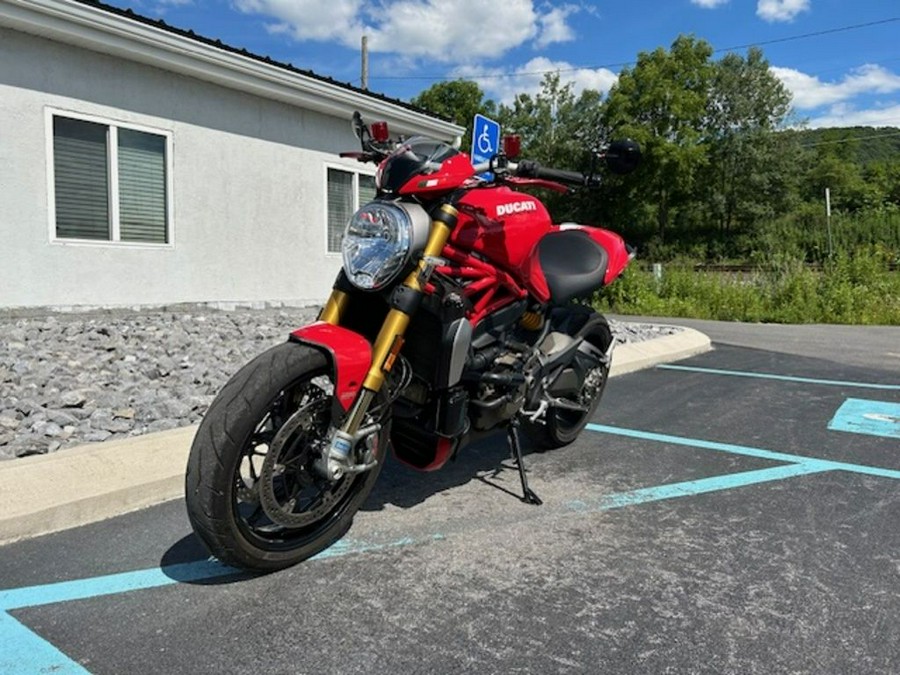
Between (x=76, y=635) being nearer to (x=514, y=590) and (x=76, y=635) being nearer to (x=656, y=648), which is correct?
(x=514, y=590)

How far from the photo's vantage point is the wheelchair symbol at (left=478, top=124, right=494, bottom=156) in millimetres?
7436

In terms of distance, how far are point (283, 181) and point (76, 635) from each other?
8.58m

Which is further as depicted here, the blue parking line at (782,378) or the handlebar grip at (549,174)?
the blue parking line at (782,378)

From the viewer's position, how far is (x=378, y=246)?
265cm

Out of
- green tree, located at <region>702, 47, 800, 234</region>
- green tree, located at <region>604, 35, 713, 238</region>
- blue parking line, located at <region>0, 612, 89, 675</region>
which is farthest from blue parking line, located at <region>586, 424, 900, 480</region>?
green tree, located at <region>702, 47, 800, 234</region>

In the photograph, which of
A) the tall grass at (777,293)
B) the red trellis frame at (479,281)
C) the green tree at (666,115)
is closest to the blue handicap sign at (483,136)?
the red trellis frame at (479,281)

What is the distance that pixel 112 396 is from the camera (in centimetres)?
443

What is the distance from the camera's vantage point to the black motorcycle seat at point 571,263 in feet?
12.0

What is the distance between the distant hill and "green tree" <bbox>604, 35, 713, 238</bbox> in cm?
952

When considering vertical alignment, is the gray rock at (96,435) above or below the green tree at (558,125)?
below

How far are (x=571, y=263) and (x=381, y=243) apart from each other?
5.02 ft

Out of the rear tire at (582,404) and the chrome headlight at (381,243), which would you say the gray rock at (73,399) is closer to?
the chrome headlight at (381,243)

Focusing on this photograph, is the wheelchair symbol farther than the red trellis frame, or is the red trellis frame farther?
the wheelchair symbol

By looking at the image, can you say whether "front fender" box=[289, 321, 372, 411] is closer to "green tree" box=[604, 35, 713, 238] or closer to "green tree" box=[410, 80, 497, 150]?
"green tree" box=[604, 35, 713, 238]
